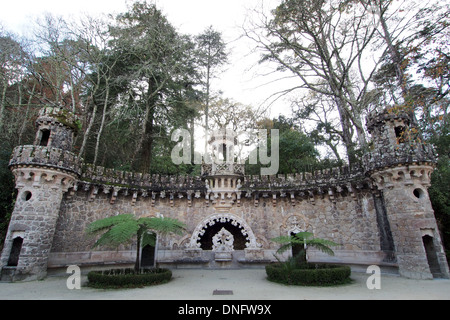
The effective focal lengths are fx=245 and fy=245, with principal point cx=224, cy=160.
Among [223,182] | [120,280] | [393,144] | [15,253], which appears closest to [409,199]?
[393,144]

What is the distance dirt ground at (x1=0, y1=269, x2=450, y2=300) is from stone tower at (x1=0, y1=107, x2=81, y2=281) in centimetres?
86

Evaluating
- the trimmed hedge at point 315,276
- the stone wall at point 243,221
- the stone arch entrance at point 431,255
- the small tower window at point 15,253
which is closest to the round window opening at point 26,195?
the stone wall at point 243,221

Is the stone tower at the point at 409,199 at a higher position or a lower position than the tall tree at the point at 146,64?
lower

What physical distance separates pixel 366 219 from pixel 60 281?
43.3 ft

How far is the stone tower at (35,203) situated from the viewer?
30.6 ft

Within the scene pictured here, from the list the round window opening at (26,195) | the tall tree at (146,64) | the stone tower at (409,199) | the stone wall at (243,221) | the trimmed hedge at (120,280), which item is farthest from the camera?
the tall tree at (146,64)

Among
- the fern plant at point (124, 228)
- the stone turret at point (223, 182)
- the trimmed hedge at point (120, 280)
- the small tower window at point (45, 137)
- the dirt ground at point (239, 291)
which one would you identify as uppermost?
the small tower window at point (45, 137)

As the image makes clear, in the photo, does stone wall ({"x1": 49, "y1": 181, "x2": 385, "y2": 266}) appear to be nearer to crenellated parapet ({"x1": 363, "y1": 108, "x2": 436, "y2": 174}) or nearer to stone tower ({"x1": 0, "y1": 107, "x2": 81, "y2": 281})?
stone tower ({"x1": 0, "y1": 107, "x2": 81, "y2": 281})

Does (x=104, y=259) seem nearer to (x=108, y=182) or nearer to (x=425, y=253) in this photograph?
(x=108, y=182)

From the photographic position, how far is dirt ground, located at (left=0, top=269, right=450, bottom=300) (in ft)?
21.8

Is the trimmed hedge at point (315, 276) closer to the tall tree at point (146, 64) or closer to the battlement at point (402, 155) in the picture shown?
the battlement at point (402, 155)

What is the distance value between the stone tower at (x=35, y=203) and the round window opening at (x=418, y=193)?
14.6 meters

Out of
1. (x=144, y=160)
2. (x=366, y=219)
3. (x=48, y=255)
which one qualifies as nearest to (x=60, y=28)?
(x=144, y=160)
